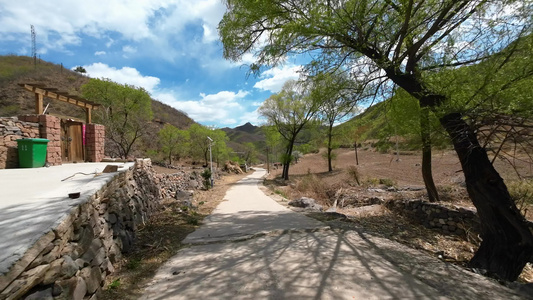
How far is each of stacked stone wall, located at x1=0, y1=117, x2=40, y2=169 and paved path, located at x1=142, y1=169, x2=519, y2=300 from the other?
658cm

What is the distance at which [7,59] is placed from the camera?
56.8m

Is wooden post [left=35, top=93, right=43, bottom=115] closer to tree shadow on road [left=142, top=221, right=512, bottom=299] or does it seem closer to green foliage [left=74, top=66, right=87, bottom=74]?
tree shadow on road [left=142, top=221, right=512, bottom=299]

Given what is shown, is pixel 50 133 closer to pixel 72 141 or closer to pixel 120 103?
pixel 72 141

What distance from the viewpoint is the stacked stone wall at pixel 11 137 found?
24.7ft

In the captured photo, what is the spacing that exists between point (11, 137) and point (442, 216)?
517 inches

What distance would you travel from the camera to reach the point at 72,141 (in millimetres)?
10695

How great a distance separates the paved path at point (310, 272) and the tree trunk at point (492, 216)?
1.58 m

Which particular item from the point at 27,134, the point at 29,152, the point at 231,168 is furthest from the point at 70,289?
the point at 231,168

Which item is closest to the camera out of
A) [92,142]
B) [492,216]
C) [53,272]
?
[53,272]

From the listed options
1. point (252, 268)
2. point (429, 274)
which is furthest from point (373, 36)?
point (252, 268)

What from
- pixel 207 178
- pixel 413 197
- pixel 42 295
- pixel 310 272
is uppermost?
pixel 42 295

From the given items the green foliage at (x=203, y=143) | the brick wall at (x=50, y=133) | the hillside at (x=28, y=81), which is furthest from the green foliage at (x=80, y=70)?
the brick wall at (x=50, y=133)

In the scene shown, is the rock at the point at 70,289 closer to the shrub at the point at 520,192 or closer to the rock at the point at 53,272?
the rock at the point at 53,272

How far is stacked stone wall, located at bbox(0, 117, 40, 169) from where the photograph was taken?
7.53 m
